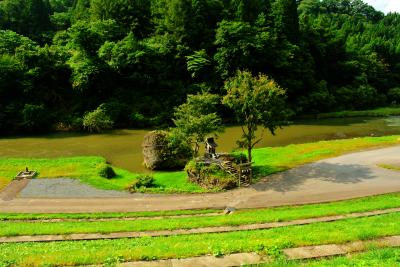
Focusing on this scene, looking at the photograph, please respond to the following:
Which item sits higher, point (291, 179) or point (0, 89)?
point (0, 89)

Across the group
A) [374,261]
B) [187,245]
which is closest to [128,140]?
[187,245]

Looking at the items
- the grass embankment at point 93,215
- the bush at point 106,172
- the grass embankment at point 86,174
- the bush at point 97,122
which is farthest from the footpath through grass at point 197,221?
the bush at point 97,122

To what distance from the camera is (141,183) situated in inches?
1158

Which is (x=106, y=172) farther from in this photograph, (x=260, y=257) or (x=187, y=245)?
(x=260, y=257)

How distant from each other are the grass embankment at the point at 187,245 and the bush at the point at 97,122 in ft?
133

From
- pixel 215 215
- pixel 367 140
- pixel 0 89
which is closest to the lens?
pixel 215 215

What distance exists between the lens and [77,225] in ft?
67.3

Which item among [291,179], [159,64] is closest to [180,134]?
[291,179]

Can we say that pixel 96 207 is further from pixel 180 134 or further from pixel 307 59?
pixel 307 59

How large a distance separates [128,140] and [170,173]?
19.3m

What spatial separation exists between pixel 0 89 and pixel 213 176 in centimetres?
4390

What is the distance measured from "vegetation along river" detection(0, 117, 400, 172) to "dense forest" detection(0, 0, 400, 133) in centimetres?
643

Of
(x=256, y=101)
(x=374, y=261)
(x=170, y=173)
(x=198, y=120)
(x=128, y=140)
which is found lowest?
(x=170, y=173)

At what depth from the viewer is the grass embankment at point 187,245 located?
1266cm
